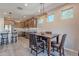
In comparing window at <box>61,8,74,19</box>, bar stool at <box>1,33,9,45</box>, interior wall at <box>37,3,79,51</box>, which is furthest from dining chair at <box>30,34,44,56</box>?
bar stool at <box>1,33,9,45</box>

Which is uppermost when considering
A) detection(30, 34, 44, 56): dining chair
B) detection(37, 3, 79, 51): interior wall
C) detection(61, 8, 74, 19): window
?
detection(61, 8, 74, 19): window

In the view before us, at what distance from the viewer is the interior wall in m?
4.11

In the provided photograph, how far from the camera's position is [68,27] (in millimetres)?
4406

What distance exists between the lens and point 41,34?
437cm

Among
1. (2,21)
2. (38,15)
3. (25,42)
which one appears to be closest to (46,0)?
(38,15)

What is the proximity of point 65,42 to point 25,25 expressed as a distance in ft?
4.82

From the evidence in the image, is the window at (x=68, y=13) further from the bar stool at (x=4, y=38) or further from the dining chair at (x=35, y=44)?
the bar stool at (x=4, y=38)

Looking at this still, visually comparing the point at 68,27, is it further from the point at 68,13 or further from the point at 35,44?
the point at 35,44

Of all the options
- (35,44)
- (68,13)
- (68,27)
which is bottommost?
(35,44)

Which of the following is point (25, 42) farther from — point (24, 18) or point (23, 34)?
point (24, 18)

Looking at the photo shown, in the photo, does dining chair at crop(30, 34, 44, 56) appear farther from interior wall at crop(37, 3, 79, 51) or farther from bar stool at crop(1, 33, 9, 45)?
bar stool at crop(1, 33, 9, 45)

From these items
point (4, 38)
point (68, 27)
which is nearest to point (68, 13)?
point (68, 27)

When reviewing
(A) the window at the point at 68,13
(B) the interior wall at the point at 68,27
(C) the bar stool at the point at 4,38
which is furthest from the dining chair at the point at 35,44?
(C) the bar stool at the point at 4,38

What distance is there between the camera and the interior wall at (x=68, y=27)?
4106 millimetres
